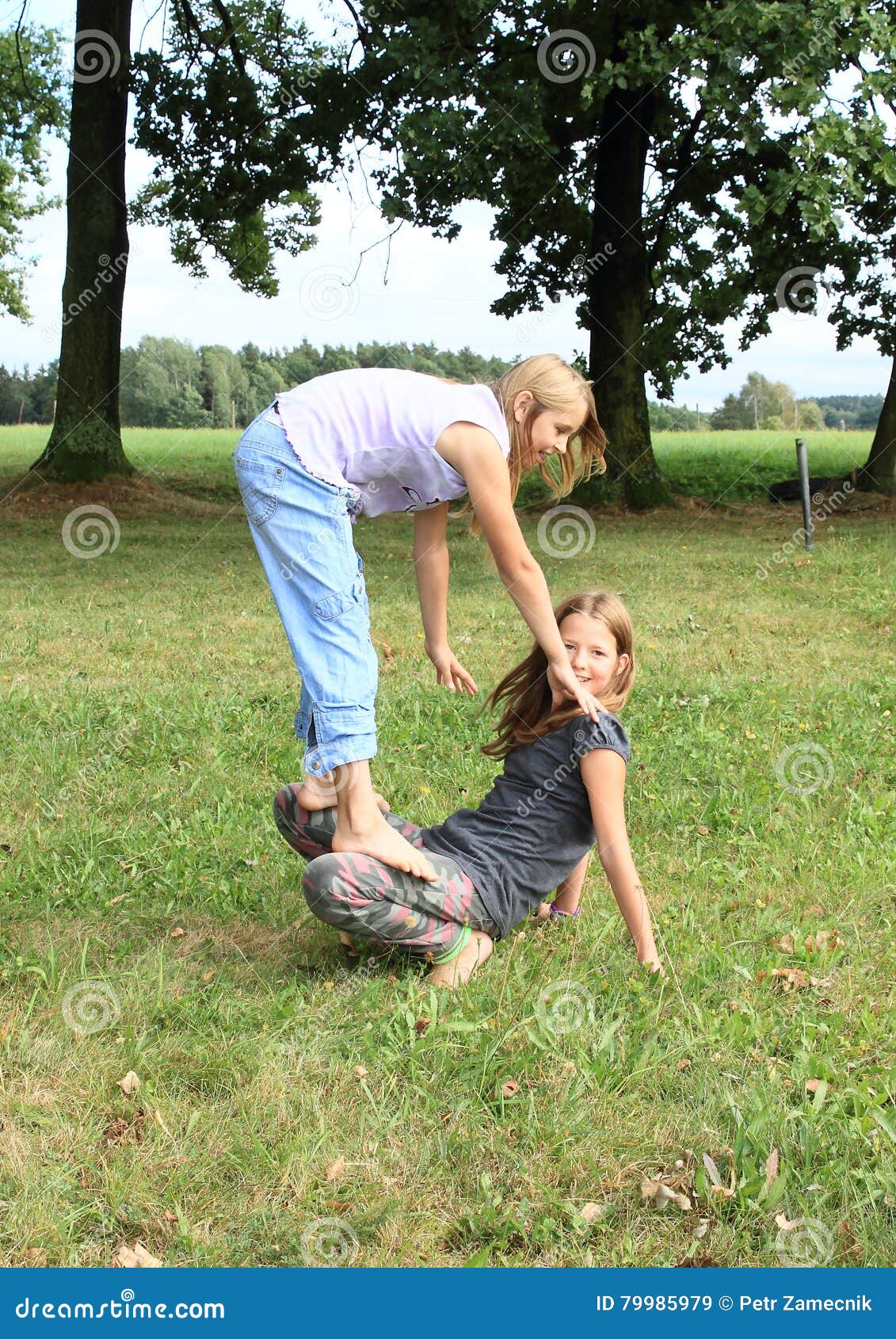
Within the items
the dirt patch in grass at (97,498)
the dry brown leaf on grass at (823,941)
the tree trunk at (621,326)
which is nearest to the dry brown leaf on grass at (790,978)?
the dry brown leaf on grass at (823,941)

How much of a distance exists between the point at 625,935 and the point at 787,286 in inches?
665

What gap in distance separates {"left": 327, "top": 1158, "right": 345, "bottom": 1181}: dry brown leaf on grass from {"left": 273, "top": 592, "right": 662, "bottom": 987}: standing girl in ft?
2.31

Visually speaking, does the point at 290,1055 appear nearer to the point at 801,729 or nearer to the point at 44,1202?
the point at 44,1202

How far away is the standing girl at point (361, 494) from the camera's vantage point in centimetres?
334

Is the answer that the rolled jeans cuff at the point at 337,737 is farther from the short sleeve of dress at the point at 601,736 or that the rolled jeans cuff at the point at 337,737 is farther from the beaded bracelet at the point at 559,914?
the beaded bracelet at the point at 559,914

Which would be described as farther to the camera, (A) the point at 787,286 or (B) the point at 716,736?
(A) the point at 787,286

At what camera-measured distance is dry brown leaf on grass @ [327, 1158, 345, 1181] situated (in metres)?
2.75

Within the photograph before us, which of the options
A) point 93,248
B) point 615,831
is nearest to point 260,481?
point 615,831

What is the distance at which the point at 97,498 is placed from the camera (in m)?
17.5

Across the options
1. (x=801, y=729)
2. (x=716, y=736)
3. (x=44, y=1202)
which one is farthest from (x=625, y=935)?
(x=801, y=729)

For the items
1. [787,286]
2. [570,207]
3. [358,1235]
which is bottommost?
[358,1235]

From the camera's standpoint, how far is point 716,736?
20.1 ft

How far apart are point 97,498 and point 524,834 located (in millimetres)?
15006

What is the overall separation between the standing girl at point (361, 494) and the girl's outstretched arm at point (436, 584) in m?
0.33
